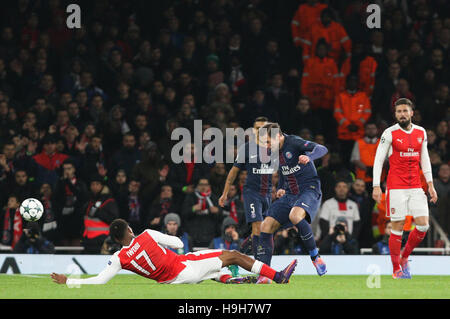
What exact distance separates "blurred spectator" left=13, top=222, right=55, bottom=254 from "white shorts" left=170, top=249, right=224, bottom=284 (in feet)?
15.5

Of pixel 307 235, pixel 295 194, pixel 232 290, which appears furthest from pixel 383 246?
pixel 232 290

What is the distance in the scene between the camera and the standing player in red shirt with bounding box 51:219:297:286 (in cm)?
986

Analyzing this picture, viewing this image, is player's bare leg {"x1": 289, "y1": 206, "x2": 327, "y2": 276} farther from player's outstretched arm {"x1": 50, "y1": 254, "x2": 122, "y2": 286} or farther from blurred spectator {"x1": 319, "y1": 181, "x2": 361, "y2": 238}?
blurred spectator {"x1": 319, "y1": 181, "x2": 361, "y2": 238}

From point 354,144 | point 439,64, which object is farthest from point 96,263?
point 439,64

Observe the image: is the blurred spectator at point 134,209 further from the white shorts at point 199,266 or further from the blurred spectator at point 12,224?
the white shorts at point 199,266

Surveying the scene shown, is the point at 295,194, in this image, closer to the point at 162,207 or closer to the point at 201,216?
the point at 201,216

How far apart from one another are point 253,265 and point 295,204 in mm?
1592

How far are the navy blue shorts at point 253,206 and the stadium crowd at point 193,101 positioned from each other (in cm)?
140

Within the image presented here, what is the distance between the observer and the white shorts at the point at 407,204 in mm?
11773

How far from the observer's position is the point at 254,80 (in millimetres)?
18953

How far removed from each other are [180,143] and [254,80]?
9.45 feet

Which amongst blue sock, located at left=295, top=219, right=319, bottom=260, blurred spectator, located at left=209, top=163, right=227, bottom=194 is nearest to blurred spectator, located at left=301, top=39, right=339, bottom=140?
blurred spectator, located at left=209, top=163, right=227, bottom=194
